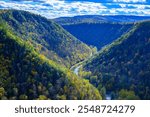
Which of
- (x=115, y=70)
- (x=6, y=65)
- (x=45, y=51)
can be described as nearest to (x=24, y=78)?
(x=6, y=65)

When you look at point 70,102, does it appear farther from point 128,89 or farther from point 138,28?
point 138,28

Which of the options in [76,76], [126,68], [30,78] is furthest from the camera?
[126,68]

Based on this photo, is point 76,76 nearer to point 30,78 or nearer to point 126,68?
point 30,78

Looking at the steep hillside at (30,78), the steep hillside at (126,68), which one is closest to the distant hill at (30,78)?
the steep hillside at (30,78)

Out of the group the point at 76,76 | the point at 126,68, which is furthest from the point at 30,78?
the point at 126,68

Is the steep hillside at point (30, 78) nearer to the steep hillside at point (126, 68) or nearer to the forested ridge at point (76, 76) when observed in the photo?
the forested ridge at point (76, 76)

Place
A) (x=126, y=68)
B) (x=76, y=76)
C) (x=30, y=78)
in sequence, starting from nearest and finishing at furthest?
(x=30, y=78) → (x=76, y=76) → (x=126, y=68)

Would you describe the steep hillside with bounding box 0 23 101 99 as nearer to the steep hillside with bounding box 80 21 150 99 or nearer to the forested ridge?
the forested ridge

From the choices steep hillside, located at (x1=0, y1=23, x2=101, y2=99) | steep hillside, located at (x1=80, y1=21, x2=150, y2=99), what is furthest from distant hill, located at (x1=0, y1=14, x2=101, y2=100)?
steep hillside, located at (x1=80, y1=21, x2=150, y2=99)
